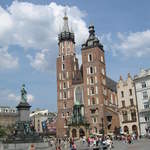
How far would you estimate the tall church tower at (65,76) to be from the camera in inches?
3780

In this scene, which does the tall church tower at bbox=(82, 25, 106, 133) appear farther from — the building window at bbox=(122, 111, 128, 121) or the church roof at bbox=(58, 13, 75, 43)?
the church roof at bbox=(58, 13, 75, 43)

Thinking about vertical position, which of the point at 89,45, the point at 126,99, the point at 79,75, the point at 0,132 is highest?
the point at 89,45

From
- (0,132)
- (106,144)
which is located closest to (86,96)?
(0,132)

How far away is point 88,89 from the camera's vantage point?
9375cm

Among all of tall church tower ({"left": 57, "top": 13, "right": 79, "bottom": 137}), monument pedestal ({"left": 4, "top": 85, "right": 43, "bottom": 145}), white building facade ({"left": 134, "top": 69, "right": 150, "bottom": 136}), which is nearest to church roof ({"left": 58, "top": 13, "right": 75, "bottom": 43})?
tall church tower ({"left": 57, "top": 13, "right": 79, "bottom": 137})

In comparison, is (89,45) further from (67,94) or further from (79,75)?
(67,94)

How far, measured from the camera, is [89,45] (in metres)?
99.0

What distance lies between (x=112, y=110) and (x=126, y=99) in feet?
51.0

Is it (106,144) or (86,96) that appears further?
(86,96)

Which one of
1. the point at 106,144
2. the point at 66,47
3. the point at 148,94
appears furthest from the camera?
the point at 66,47

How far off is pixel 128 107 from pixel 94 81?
18.4 metres

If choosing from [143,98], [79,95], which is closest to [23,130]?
[143,98]

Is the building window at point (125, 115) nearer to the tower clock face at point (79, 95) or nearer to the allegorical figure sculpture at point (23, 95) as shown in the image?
the tower clock face at point (79, 95)

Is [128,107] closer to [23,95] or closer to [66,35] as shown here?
[23,95]
